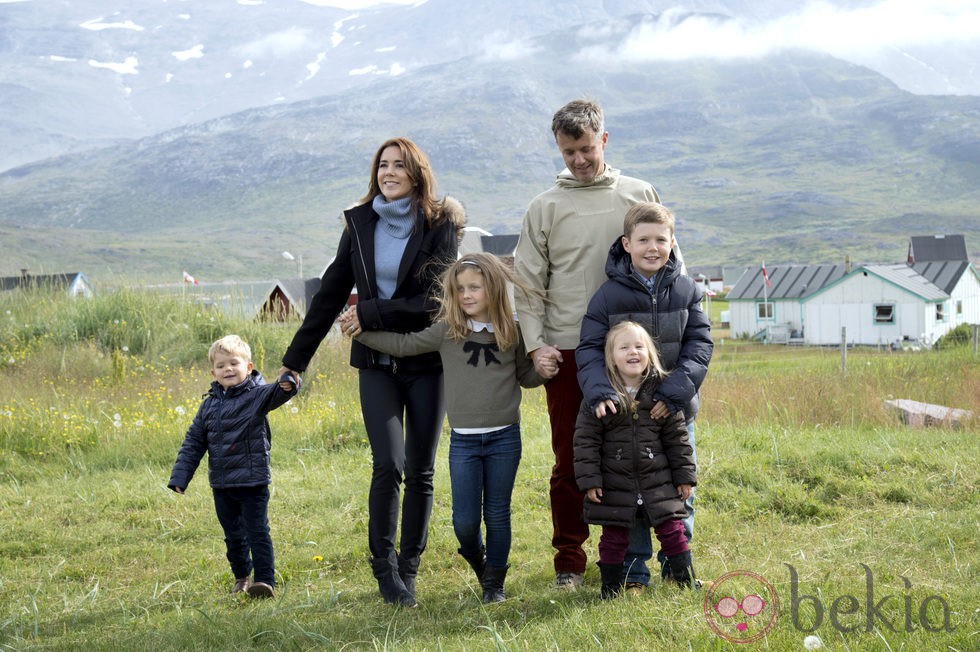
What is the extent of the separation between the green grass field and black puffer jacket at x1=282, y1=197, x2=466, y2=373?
3.88ft

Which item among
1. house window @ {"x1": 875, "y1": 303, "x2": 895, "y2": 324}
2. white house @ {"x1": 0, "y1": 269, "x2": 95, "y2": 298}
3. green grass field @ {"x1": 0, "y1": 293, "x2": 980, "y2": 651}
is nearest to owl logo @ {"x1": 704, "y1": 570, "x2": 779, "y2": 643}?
green grass field @ {"x1": 0, "y1": 293, "x2": 980, "y2": 651}

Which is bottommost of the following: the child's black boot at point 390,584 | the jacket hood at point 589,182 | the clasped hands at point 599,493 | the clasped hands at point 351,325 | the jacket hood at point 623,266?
the child's black boot at point 390,584

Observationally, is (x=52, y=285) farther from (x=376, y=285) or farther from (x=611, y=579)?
(x=611, y=579)

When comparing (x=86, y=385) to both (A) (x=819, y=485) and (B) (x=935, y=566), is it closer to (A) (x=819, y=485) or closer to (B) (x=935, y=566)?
(A) (x=819, y=485)

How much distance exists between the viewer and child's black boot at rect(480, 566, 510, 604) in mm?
4266

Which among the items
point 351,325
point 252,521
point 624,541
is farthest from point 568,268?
point 252,521

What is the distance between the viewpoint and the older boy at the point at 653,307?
402 centimetres

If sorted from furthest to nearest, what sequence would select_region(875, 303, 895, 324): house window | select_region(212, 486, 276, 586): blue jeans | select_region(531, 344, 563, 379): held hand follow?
select_region(875, 303, 895, 324): house window < select_region(212, 486, 276, 586): blue jeans < select_region(531, 344, 563, 379): held hand

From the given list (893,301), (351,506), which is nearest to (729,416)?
(351,506)

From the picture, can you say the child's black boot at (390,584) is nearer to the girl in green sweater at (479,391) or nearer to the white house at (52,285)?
the girl in green sweater at (479,391)

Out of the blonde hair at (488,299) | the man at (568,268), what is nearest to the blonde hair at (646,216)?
the man at (568,268)

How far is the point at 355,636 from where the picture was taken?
386 cm

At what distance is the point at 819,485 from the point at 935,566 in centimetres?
165

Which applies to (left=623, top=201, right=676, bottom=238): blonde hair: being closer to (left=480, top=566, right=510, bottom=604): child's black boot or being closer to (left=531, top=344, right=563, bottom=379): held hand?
(left=531, top=344, right=563, bottom=379): held hand
